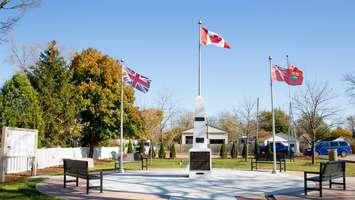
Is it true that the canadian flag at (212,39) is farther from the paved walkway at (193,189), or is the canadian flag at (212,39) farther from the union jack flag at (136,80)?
the paved walkway at (193,189)

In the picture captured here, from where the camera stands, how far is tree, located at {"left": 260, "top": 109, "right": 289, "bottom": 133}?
8700 cm

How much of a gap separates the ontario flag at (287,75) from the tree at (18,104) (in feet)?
43.2

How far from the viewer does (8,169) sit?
22469mm

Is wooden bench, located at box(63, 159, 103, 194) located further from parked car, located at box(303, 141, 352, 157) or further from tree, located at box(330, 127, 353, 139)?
tree, located at box(330, 127, 353, 139)

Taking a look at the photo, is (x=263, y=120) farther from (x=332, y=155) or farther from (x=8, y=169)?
(x=8, y=169)

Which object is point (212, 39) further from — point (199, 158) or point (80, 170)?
point (80, 170)

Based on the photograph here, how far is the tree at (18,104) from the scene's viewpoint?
76.5 feet

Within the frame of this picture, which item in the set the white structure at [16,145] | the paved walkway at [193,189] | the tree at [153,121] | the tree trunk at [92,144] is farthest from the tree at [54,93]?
the tree at [153,121]

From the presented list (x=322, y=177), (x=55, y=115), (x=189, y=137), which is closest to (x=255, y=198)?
(x=322, y=177)

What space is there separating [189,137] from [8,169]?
55.1m

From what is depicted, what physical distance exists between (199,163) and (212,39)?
6.10 meters

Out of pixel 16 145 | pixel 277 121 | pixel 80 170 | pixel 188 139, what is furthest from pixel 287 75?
pixel 277 121

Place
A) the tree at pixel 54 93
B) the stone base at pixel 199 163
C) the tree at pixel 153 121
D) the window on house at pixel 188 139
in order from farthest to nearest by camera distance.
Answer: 1. the window on house at pixel 188 139
2. the tree at pixel 153 121
3. the tree at pixel 54 93
4. the stone base at pixel 199 163

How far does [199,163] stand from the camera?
68.1ft
